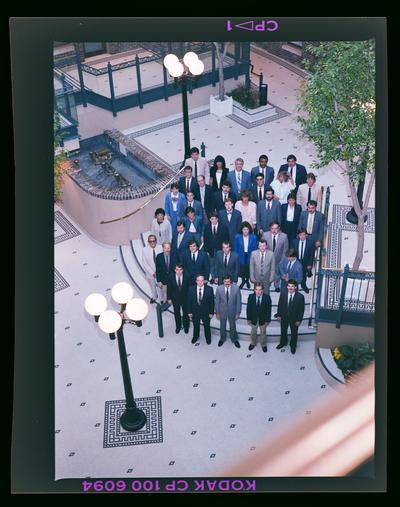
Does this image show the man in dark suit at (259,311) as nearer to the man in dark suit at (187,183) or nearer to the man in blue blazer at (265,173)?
the man in blue blazer at (265,173)

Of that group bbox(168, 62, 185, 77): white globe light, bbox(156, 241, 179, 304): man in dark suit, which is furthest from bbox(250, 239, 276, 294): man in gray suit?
bbox(168, 62, 185, 77): white globe light

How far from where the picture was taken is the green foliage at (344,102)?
37.4 feet

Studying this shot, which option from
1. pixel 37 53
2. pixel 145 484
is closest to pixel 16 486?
pixel 145 484

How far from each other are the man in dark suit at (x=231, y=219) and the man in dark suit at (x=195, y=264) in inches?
35.3

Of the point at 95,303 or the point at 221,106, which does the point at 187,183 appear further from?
the point at 221,106

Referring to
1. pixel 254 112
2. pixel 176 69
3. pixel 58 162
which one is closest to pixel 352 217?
pixel 176 69

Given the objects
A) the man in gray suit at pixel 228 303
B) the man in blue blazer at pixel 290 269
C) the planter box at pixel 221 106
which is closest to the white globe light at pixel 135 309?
the man in gray suit at pixel 228 303

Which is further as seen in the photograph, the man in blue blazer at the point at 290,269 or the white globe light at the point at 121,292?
the man in blue blazer at the point at 290,269

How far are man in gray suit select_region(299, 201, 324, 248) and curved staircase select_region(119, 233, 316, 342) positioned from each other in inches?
47.1

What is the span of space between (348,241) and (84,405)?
19.4 ft

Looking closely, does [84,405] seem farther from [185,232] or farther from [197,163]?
[197,163]

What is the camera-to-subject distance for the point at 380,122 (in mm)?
8211

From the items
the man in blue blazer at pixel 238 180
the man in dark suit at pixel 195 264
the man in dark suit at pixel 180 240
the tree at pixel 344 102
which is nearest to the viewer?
the tree at pixel 344 102

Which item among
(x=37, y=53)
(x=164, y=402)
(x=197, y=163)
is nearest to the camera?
(x=37, y=53)
